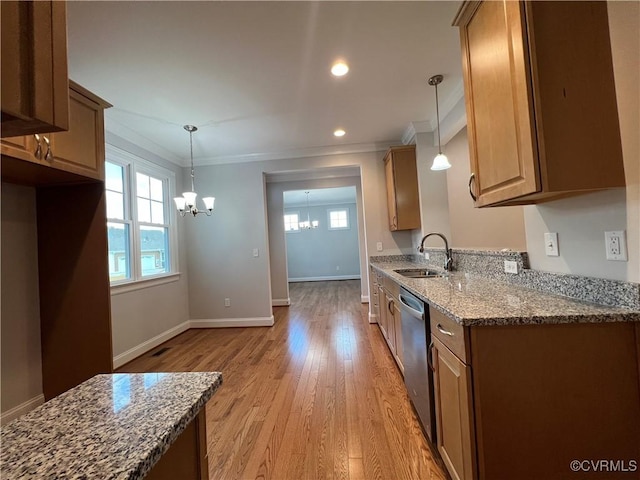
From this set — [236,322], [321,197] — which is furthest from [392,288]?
[321,197]

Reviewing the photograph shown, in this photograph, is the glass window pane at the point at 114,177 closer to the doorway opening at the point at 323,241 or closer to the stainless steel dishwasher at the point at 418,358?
the stainless steel dishwasher at the point at 418,358

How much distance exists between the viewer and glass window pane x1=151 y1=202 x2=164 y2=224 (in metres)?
3.87

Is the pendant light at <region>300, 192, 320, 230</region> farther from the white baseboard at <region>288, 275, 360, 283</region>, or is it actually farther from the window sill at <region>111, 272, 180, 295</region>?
the window sill at <region>111, 272, 180, 295</region>

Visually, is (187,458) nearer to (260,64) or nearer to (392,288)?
(392,288)

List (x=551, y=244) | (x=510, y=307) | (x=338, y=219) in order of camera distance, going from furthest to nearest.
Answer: (x=338, y=219)
(x=551, y=244)
(x=510, y=307)

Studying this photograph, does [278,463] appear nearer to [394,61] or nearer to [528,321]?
[528,321]

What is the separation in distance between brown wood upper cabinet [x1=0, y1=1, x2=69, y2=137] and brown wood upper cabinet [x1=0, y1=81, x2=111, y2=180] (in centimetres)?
153

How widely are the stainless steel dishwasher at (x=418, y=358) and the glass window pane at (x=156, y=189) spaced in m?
3.56

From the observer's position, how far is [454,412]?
124cm

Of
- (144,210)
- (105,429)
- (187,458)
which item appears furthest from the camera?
(144,210)

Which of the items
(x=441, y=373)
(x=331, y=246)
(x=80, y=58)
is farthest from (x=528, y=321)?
(x=331, y=246)

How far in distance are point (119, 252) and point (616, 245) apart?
405cm

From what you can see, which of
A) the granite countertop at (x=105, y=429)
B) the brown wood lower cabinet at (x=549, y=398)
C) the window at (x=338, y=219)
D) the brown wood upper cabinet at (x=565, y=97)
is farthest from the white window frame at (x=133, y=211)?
the window at (x=338, y=219)

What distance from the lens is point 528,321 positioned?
43.0 inches
